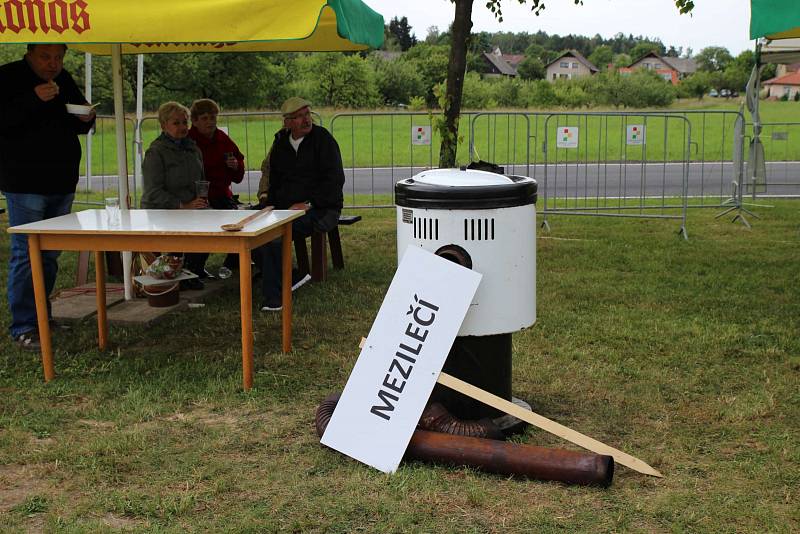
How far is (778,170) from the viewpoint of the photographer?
20.2 meters

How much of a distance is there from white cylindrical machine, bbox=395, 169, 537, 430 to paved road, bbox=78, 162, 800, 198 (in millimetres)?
10420

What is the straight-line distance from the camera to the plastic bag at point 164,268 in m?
6.77

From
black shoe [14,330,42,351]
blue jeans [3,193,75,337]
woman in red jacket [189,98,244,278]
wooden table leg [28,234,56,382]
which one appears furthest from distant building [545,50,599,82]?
wooden table leg [28,234,56,382]

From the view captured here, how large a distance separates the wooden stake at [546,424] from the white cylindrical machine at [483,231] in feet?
0.80

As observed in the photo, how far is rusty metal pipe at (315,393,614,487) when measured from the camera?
3.69 m

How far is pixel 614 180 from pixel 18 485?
630 inches

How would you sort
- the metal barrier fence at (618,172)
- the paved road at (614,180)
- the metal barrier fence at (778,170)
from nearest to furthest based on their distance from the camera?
the metal barrier fence at (618,172) < the metal barrier fence at (778,170) < the paved road at (614,180)

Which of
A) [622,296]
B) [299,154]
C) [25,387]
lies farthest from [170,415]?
[622,296]

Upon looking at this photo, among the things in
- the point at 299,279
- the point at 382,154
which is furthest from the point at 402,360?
the point at 382,154

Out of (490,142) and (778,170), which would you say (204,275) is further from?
(490,142)

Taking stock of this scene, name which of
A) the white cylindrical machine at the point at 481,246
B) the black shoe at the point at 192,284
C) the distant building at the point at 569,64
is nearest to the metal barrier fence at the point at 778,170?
the black shoe at the point at 192,284

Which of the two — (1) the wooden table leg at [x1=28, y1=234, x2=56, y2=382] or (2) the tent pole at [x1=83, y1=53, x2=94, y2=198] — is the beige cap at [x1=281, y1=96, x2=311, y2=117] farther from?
(1) the wooden table leg at [x1=28, y1=234, x2=56, y2=382]

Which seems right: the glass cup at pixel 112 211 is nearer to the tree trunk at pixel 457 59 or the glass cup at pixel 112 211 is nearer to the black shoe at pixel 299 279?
the black shoe at pixel 299 279

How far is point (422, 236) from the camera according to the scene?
4.05 metres
